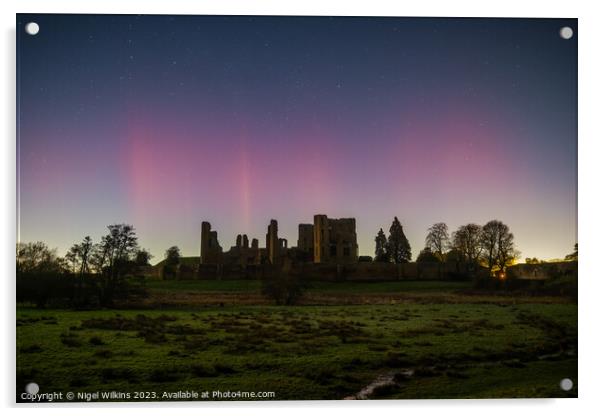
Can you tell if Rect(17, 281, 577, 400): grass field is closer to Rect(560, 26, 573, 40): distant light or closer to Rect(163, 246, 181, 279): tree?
Rect(163, 246, 181, 279): tree

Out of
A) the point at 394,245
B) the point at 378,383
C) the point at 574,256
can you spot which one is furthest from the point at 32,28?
the point at 574,256

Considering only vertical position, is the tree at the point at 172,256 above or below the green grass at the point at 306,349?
above

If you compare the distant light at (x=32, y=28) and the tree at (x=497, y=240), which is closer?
the distant light at (x=32, y=28)

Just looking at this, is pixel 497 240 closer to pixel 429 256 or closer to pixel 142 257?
pixel 429 256

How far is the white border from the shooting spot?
27.6 ft

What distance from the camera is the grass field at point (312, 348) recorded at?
8531 mm

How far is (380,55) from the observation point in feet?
31.4

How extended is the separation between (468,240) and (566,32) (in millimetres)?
3642

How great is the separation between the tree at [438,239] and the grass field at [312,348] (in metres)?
Answer: 0.69

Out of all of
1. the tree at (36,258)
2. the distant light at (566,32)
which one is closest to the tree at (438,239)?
the distant light at (566,32)

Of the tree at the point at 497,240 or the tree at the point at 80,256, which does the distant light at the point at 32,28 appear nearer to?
the tree at the point at 80,256

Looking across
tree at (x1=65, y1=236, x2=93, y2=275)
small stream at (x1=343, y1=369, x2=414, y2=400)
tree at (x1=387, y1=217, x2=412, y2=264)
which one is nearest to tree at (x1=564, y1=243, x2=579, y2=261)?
tree at (x1=387, y1=217, x2=412, y2=264)

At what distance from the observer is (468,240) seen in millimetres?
9672

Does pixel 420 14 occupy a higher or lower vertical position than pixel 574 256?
higher
